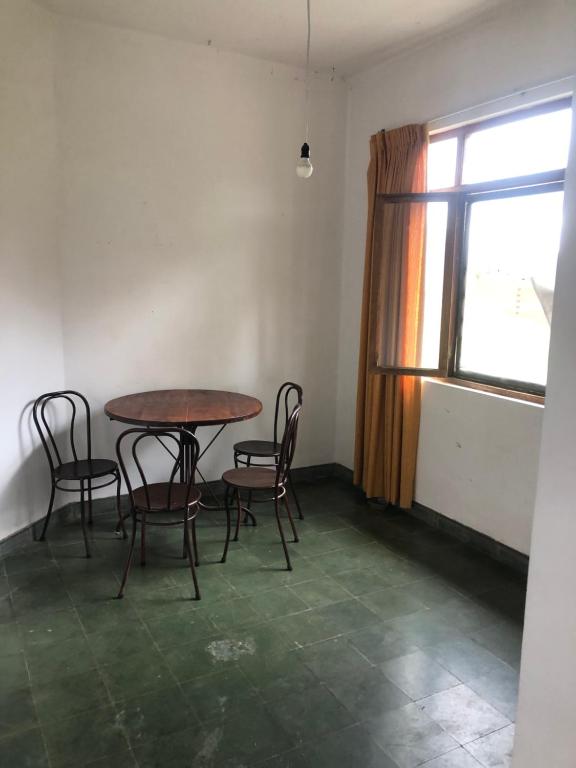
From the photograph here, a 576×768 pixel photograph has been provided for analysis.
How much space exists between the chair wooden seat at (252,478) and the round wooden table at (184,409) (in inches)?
11.0

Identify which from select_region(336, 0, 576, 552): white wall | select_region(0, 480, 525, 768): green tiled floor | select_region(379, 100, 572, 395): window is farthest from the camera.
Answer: select_region(379, 100, 572, 395): window

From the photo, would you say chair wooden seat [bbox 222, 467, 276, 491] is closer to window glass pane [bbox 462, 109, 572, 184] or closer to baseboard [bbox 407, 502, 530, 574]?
baseboard [bbox 407, 502, 530, 574]

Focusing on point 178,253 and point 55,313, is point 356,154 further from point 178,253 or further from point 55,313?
point 55,313

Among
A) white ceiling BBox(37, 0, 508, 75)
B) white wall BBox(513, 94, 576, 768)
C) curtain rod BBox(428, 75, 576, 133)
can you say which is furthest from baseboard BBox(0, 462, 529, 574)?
white ceiling BBox(37, 0, 508, 75)

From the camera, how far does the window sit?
2871 mm

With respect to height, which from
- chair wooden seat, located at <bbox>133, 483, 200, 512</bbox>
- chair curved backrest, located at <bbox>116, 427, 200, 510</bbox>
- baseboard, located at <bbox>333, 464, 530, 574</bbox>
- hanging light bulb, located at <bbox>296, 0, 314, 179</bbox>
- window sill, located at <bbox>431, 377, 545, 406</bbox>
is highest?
Result: hanging light bulb, located at <bbox>296, 0, 314, 179</bbox>

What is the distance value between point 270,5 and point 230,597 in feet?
9.63

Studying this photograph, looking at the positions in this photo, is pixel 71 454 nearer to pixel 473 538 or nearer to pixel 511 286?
pixel 473 538

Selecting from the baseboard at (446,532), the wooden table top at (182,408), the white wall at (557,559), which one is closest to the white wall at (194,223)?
the wooden table top at (182,408)

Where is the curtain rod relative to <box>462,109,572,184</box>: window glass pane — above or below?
above

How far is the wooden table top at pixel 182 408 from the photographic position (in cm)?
297

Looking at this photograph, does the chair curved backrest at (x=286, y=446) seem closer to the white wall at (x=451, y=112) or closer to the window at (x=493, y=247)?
the window at (x=493, y=247)

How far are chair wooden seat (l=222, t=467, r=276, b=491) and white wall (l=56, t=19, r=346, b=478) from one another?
0.75 m

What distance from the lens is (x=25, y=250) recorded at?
3.08 meters
